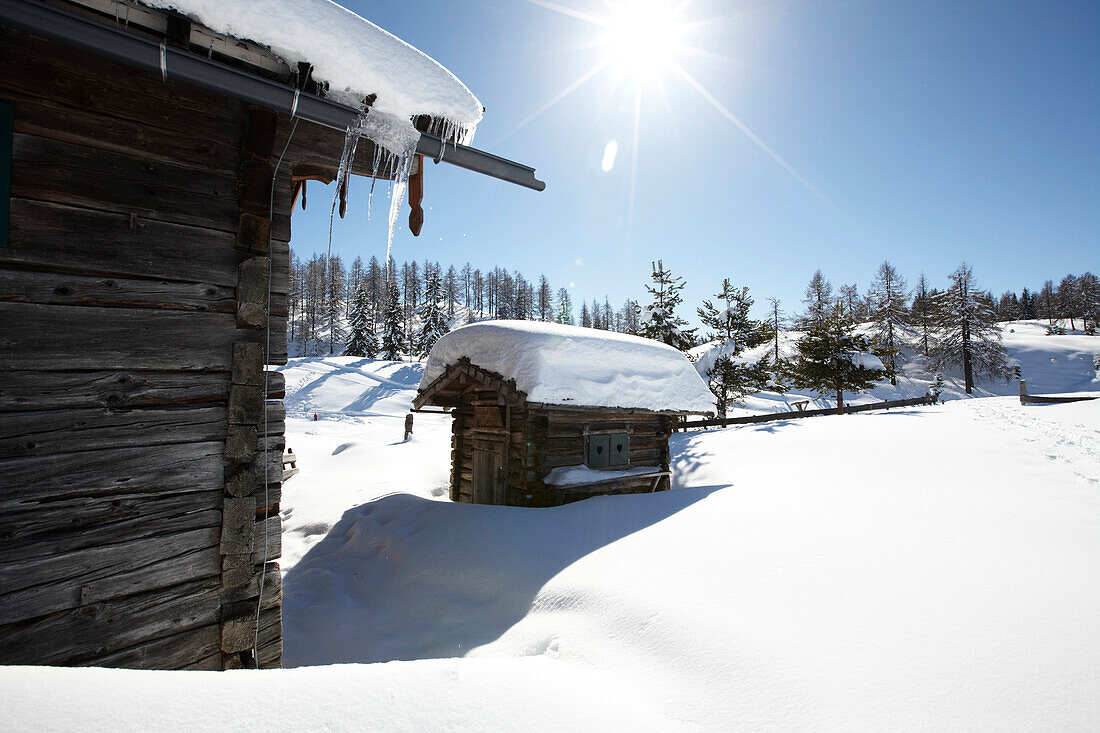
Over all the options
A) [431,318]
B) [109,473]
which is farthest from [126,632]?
[431,318]

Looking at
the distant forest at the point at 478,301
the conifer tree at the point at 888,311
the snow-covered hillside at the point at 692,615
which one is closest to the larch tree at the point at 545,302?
the distant forest at the point at 478,301

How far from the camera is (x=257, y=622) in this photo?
12.0 ft

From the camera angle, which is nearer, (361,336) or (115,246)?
(115,246)

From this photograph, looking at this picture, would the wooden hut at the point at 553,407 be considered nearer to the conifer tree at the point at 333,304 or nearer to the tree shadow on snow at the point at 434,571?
the tree shadow on snow at the point at 434,571

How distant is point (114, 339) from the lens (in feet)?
10.4

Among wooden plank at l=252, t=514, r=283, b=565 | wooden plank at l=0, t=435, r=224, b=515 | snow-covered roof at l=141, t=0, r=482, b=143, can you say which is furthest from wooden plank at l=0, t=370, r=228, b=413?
snow-covered roof at l=141, t=0, r=482, b=143

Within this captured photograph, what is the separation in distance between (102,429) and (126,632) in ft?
4.40

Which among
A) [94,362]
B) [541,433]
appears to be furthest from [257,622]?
[541,433]

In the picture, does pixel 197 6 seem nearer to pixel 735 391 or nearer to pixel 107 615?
pixel 107 615

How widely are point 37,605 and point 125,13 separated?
3622 mm

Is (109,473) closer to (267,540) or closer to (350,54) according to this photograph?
(267,540)

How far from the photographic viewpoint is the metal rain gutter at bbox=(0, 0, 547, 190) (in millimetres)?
2553

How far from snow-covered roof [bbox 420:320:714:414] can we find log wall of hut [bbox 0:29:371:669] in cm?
609

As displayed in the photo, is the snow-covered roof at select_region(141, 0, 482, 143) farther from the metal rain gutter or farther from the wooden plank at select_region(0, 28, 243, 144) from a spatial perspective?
the wooden plank at select_region(0, 28, 243, 144)
